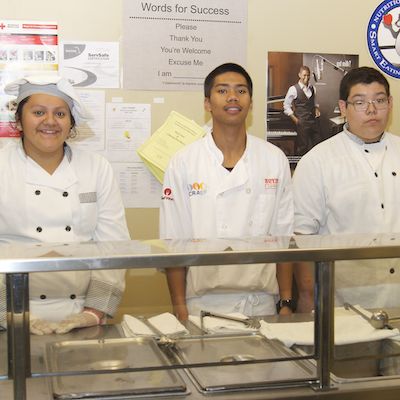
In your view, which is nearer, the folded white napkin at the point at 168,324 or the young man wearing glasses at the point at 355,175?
the folded white napkin at the point at 168,324

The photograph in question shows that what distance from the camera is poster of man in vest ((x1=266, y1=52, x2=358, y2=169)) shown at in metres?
3.31

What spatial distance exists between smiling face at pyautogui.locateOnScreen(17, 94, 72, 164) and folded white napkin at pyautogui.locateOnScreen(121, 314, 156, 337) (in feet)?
2.59

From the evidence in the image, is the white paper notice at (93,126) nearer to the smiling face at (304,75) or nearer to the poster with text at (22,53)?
the poster with text at (22,53)

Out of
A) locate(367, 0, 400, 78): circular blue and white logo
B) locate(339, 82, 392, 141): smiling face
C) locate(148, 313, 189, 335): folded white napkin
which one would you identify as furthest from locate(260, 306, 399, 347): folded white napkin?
locate(367, 0, 400, 78): circular blue and white logo

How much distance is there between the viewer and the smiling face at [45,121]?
2139 mm

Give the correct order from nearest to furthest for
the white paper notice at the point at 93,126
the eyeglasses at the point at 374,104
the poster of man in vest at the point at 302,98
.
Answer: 1. the eyeglasses at the point at 374,104
2. the white paper notice at the point at 93,126
3. the poster of man in vest at the point at 302,98

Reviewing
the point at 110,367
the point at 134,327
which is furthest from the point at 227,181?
the point at 110,367

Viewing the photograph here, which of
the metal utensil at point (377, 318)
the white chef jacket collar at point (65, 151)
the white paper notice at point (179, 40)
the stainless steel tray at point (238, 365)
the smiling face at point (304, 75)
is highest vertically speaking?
the white paper notice at point (179, 40)

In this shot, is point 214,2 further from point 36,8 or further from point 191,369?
point 191,369

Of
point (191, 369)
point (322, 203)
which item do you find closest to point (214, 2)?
point (322, 203)

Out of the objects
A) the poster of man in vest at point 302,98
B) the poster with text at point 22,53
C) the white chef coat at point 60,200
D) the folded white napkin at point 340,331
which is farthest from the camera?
the poster of man in vest at point 302,98

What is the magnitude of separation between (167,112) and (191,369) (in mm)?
2013

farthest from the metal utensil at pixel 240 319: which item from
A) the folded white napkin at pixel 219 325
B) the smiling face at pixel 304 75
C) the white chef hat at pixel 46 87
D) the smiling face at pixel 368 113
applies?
the smiling face at pixel 304 75

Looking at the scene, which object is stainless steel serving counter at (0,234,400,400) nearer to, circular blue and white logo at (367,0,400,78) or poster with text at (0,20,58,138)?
poster with text at (0,20,58,138)
